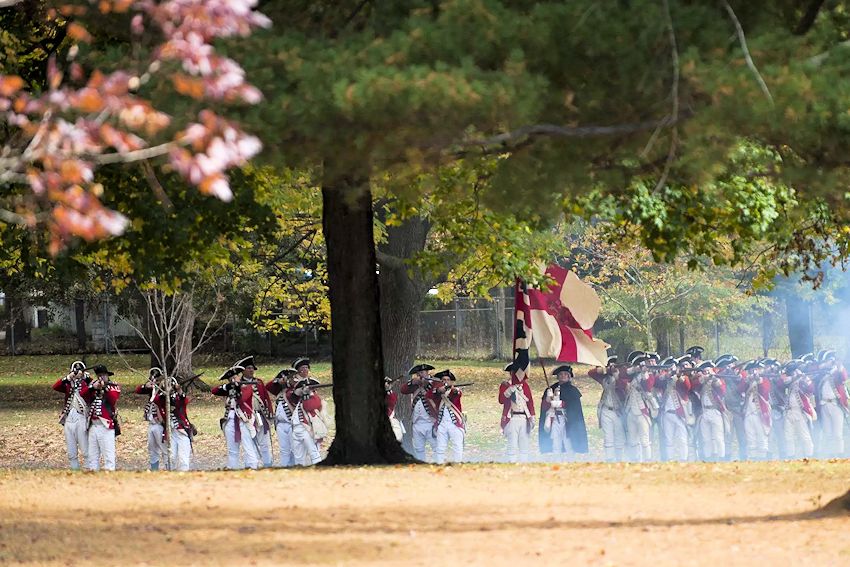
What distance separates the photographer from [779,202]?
60.0 ft

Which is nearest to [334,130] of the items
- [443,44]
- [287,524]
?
[443,44]

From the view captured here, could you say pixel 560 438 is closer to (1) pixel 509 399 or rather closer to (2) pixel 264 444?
(1) pixel 509 399

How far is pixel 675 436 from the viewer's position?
2414cm

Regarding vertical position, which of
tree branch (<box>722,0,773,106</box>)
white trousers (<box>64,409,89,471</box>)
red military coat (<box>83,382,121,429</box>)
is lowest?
white trousers (<box>64,409,89,471</box>)

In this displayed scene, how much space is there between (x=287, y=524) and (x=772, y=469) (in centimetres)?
591

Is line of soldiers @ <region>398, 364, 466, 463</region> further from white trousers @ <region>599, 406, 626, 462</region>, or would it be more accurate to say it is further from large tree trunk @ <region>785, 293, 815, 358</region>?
large tree trunk @ <region>785, 293, 815, 358</region>


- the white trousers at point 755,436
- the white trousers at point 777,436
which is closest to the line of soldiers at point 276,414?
the white trousers at point 755,436

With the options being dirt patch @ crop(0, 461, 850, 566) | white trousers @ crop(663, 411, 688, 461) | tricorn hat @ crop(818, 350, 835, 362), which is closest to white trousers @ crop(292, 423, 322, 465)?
white trousers @ crop(663, 411, 688, 461)

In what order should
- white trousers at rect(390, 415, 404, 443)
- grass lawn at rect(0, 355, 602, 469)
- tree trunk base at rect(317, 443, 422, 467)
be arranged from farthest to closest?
1. grass lawn at rect(0, 355, 602, 469)
2. white trousers at rect(390, 415, 404, 443)
3. tree trunk base at rect(317, 443, 422, 467)

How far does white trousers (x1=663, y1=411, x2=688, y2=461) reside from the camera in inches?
949

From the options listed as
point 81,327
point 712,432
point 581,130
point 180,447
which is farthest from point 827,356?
point 81,327

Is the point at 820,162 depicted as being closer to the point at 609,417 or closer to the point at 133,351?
the point at 609,417

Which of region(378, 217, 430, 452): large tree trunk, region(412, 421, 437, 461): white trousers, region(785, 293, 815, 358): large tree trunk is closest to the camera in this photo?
region(412, 421, 437, 461): white trousers

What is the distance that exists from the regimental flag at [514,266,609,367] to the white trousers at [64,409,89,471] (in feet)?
23.3
